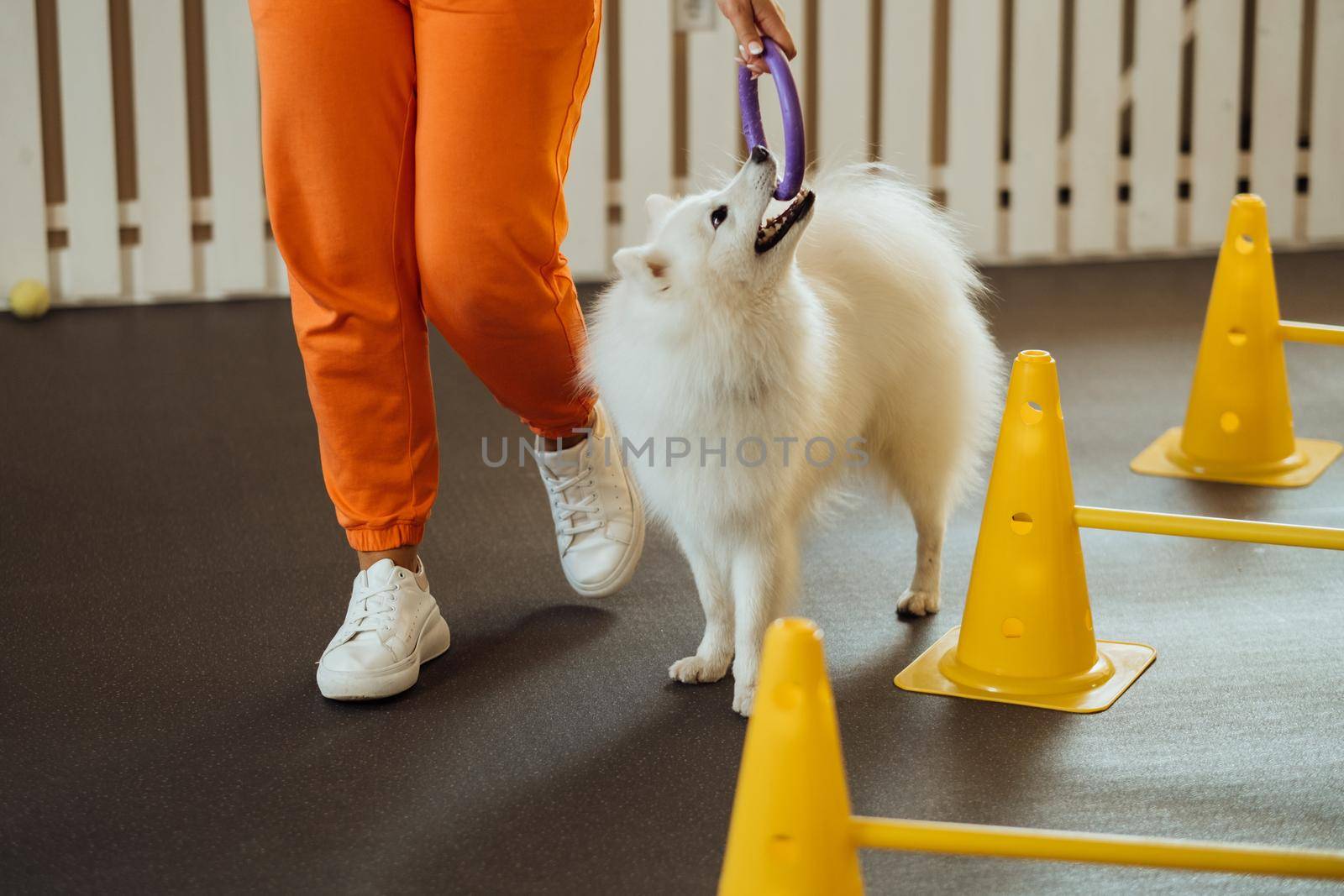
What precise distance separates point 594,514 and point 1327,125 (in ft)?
11.2

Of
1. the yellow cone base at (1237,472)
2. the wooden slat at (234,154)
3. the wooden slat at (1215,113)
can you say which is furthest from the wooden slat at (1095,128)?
the wooden slat at (234,154)

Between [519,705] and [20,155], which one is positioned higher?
[20,155]

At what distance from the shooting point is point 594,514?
7.45 feet

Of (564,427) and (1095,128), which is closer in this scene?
(564,427)

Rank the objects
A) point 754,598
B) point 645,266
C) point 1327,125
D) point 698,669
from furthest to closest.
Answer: point 1327,125, point 698,669, point 754,598, point 645,266

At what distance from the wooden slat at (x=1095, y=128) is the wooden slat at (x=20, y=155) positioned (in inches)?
124

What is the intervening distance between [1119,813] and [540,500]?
1.41 metres

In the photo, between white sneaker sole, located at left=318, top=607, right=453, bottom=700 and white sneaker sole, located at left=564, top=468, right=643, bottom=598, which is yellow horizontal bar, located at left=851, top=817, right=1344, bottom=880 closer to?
white sneaker sole, located at left=318, top=607, right=453, bottom=700

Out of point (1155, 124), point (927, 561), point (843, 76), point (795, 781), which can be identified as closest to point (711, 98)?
point (843, 76)

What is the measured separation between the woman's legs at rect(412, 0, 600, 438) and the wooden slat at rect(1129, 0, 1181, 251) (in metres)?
3.10

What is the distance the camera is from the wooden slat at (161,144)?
13.7ft

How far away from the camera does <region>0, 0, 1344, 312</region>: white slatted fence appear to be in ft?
13.8

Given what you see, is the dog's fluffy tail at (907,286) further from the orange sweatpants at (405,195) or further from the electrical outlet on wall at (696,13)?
the electrical outlet on wall at (696,13)

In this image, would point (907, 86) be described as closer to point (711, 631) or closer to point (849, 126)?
point (849, 126)
